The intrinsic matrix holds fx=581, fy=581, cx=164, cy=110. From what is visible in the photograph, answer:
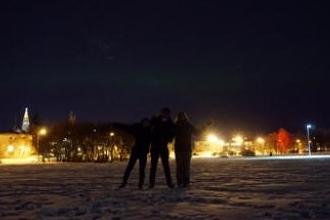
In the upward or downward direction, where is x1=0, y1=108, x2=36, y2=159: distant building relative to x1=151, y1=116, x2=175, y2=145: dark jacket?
upward

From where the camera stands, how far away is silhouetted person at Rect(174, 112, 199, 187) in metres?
15.1

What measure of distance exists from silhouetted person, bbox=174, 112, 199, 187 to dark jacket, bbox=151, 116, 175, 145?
0.88 feet

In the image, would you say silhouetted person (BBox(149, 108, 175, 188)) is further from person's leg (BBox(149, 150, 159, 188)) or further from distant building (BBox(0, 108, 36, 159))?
distant building (BBox(0, 108, 36, 159))

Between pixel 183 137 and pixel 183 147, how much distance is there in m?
0.27

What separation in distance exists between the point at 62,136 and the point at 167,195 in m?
69.7

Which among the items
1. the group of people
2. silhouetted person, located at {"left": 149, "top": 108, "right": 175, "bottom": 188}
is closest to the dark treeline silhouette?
the group of people

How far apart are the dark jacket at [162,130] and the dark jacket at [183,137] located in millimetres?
239

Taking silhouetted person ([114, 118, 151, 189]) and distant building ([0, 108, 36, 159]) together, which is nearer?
silhouetted person ([114, 118, 151, 189])

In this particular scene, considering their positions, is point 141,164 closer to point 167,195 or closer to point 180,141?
point 180,141

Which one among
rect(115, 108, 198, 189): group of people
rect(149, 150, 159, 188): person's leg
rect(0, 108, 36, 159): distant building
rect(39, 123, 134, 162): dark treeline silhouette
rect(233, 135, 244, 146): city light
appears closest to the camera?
rect(149, 150, 159, 188): person's leg

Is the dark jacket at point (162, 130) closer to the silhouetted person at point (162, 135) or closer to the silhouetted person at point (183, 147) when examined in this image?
the silhouetted person at point (162, 135)

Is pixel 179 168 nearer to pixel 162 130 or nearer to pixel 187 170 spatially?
pixel 187 170

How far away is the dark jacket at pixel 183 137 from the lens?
605 inches

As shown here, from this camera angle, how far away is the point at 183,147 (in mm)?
15359
